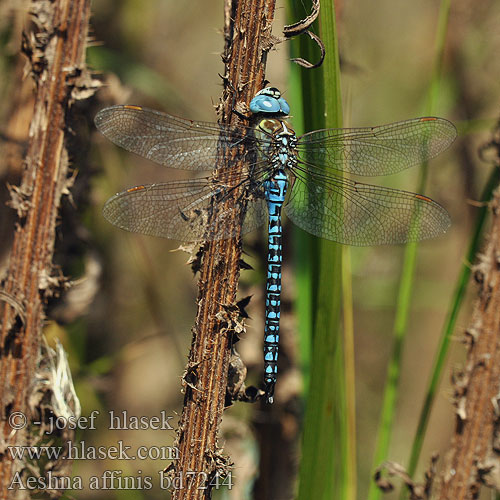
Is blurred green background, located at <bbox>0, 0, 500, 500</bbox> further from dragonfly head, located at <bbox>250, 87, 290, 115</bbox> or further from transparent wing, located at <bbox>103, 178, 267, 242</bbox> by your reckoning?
dragonfly head, located at <bbox>250, 87, 290, 115</bbox>

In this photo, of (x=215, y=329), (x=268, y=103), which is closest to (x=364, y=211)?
(x=268, y=103)

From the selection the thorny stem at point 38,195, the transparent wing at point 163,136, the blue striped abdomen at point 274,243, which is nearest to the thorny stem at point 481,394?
the blue striped abdomen at point 274,243

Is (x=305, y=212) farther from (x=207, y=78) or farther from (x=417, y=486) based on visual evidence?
(x=207, y=78)

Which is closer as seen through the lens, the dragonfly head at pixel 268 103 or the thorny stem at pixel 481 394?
the dragonfly head at pixel 268 103

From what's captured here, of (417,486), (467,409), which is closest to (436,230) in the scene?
(467,409)

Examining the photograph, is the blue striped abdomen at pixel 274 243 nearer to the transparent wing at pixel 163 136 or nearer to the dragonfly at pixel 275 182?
the dragonfly at pixel 275 182

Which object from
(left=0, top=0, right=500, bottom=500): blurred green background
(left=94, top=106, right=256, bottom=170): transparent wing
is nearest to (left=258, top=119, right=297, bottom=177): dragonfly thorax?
(left=94, top=106, right=256, bottom=170): transparent wing

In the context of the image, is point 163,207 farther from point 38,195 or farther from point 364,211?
point 364,211
